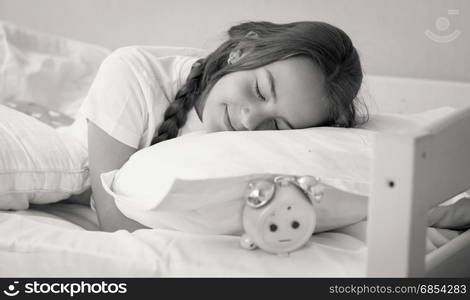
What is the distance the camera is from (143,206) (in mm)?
920

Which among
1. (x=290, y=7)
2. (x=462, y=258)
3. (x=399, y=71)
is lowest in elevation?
(x=462, y=258)

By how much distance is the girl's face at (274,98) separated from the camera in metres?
1.20

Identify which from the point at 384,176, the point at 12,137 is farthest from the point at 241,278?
the point at 12,137

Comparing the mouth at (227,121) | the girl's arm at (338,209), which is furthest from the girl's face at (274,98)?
the girl's arm at (338,209)

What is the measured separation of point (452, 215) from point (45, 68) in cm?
112

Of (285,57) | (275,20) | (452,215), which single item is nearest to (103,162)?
(285,57)

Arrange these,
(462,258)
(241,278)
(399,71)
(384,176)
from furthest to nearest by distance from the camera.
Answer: (399,71)
(462,258)
(241,278)
(384,176)

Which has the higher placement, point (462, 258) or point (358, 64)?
point (358, 64)

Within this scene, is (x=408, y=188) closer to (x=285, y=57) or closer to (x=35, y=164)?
(x=285, y=57)

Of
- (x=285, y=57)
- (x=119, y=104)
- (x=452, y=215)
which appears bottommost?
(x=452, y=215)

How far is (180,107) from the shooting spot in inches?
53.1

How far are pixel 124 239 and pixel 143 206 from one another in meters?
0.06

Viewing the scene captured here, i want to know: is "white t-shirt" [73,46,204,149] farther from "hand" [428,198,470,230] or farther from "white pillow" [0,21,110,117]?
"hand" [428,198,470,230]

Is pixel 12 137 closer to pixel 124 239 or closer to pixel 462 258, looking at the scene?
pixel 124 239
